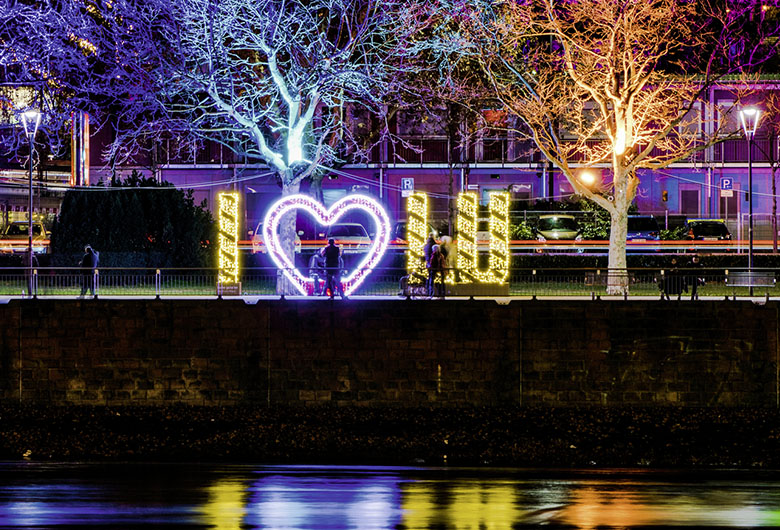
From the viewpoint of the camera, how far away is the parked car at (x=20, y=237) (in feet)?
145

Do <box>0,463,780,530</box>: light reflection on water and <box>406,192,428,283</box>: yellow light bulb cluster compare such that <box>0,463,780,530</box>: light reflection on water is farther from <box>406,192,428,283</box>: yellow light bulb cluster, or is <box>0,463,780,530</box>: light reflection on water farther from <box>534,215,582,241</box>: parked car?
<box>534,215,582,241</box>: parked car

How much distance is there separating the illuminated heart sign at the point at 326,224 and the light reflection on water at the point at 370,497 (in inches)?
538

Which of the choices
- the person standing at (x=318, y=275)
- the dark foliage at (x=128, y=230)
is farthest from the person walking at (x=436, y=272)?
the dark foliage at (x=128, y=230)

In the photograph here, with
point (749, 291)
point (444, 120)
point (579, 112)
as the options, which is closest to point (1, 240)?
point (444, 120)

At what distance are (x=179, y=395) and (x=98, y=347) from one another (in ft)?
6.59

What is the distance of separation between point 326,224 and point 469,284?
4.53 m

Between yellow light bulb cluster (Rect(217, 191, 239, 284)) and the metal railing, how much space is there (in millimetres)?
1655

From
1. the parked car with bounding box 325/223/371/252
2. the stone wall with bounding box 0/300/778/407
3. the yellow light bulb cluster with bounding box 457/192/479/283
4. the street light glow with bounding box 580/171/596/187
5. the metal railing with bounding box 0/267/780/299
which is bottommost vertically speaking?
the stone wall with bounding box 0/300/778/407

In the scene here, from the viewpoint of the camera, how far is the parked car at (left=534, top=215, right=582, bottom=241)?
153ft

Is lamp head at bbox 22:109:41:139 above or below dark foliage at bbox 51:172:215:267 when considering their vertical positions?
above

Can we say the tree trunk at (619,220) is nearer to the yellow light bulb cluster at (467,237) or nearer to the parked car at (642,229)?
the yellow light bulb cluster at (467,237)

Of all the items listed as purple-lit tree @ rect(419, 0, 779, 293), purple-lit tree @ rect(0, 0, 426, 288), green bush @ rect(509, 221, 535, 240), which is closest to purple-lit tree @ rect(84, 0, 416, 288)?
purple-lit tree @ rect(0, 0, 426, 288)

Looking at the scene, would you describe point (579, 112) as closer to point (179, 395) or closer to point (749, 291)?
point (749, 291)

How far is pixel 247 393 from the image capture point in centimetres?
2225
